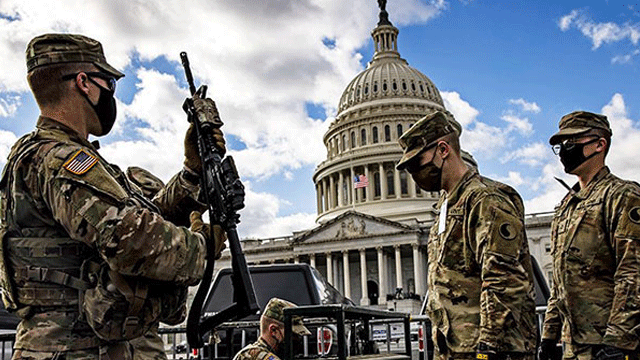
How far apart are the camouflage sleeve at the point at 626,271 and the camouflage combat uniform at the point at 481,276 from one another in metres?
0.66

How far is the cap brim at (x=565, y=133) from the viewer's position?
4898mm

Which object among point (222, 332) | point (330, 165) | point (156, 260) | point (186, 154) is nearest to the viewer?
point (156, 260)

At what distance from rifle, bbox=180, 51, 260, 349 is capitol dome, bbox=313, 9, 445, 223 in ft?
212

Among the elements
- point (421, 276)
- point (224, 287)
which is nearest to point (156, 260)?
point (224, 287)

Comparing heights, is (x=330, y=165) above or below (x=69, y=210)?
above

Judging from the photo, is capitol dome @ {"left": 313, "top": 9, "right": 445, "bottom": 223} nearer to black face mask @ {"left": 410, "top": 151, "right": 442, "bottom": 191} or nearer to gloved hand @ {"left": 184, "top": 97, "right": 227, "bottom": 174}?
black face mask @ {"left": 410, "top": 151, "right": 442, "bottom": 191}

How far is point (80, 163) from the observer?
279 cm

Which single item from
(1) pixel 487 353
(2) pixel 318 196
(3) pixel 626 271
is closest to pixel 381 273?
(2) pixel 318 196

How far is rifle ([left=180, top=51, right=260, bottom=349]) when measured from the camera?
3043 millimetres

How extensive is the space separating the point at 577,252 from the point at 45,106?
342cm

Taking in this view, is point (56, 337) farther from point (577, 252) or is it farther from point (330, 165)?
point (330, 165)

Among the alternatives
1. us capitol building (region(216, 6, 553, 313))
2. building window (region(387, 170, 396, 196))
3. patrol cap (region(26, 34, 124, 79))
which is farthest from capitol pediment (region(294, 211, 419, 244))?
patrol cap (region(26, 34, 124, 79))

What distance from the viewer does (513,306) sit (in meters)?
3.67

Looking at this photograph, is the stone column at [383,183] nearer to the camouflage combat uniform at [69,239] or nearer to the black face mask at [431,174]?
the black face mask at [431,174]
